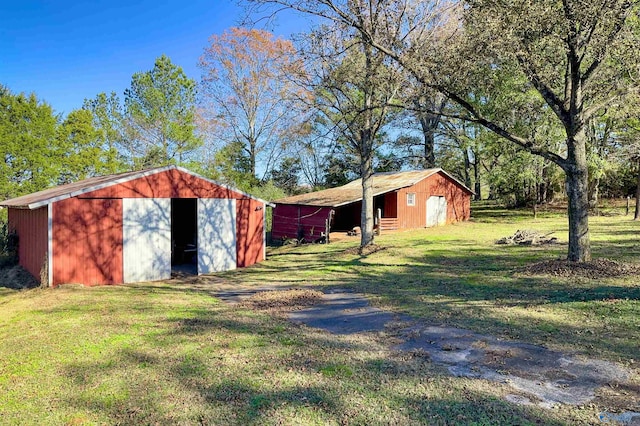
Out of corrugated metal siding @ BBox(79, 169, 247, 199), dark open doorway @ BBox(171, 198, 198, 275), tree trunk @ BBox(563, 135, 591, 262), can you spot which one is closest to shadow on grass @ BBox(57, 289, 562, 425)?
tree trunk @ BBox(563, 135, 591, 262)

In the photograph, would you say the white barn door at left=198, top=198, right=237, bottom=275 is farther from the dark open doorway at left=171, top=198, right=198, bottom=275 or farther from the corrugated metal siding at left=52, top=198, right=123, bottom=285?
the corrugated metal siding at left=52, top=198, right=123, bottom=285

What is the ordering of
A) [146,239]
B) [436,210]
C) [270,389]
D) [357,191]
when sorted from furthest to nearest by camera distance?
[436,210] < [357,191] < [146,239] < [270,389]

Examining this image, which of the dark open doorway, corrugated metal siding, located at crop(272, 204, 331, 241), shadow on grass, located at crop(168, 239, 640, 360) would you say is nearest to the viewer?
shadow on grass, located at crop(168, 239, 640, 360)

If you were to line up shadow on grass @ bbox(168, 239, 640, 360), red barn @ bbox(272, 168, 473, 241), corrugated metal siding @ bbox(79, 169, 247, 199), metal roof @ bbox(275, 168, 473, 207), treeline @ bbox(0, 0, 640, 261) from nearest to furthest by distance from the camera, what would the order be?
shadow on grass @ bbox(168, 239, 640, 360) → treeline @ bbox(0, 0, 640, 261) → corrugated metal siding @ bbox(79, 169, 247, 199) → metal roof @ bbox(275, 168, 473, 207) → red barn @ bbox(272, 168, 473, 241)

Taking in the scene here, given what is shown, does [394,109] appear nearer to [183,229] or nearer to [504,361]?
[183,229]

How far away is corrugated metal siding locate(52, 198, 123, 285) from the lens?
10.9m

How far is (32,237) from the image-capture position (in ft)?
41.9

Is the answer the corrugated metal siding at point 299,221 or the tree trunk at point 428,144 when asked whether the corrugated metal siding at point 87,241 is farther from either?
the tree trunk at point 428,144

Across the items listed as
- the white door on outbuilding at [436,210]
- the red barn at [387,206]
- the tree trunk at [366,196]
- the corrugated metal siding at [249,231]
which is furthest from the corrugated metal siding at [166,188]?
the white door on outbuilding at [436,210]

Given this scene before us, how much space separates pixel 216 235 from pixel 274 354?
388 inches

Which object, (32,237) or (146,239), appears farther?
(32,237)

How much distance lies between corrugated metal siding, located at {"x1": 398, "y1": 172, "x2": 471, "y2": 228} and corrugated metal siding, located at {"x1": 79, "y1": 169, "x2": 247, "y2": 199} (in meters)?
13.3

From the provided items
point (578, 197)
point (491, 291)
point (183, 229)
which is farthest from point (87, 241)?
point (578, 197)

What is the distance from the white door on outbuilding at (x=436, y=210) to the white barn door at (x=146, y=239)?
18148 mm
